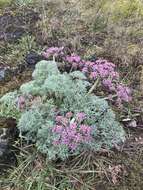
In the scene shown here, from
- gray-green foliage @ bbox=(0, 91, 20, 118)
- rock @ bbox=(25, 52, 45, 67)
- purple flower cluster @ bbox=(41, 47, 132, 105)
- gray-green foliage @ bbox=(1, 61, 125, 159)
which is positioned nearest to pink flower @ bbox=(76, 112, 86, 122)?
gray-green foliage @ bbox=(1, 61, 125, 159)

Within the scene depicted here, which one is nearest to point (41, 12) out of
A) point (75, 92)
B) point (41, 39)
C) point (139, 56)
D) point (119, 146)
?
point (41, 39)

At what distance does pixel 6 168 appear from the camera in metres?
3.44

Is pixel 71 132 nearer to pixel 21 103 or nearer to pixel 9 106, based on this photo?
pixel 21 103

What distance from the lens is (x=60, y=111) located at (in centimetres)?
345

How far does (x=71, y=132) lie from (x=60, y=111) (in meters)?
0.30

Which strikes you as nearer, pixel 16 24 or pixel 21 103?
pixel 21 103

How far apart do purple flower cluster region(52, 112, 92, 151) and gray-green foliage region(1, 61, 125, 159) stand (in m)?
0.05

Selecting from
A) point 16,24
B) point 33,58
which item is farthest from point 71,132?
point 16,24

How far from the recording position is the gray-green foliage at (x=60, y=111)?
10.9ft

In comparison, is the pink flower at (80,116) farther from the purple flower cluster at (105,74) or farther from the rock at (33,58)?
the rock at (33,58)

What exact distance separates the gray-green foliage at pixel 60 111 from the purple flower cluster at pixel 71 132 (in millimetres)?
50

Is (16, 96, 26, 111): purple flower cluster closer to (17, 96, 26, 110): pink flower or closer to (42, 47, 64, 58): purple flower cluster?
(17, 96, 26, 110): pink flower

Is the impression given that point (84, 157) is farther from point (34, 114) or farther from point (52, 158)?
point (34, 114)

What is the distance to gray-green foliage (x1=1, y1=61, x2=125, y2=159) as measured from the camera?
3.33 metres
